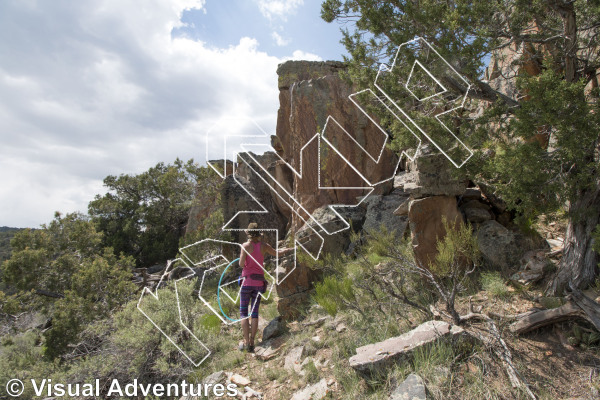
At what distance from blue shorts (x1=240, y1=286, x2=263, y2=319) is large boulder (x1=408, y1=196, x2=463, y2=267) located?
8.45 ft

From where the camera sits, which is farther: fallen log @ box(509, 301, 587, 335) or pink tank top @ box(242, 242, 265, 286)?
pink tank top @ box(242, 242, 265, 286)

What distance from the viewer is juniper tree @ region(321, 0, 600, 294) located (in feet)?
10.7

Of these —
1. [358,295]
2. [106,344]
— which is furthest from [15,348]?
[358,295]

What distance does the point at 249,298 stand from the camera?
5320 millimetres

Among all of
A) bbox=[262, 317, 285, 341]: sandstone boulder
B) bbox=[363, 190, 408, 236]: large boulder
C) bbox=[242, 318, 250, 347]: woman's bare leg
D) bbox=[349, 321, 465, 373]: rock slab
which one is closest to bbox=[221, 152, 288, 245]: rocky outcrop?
bbox=[363, 190, 408, 236]: large boulder

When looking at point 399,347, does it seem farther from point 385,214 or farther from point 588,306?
point 385,214

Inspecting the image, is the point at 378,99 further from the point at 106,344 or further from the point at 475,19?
the point at 106,344

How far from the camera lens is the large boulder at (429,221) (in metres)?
5.26

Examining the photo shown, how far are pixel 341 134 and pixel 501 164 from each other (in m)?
6.50
